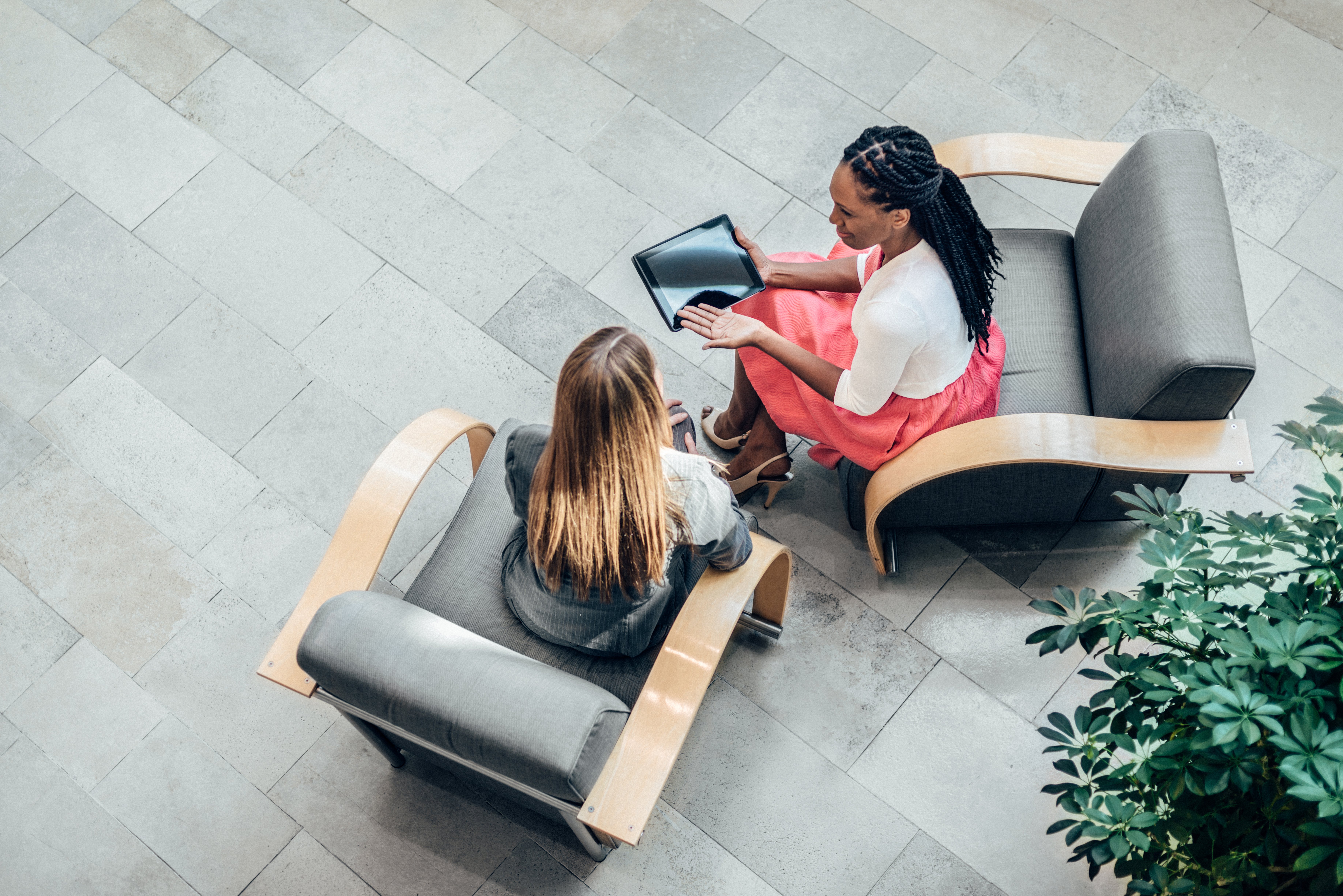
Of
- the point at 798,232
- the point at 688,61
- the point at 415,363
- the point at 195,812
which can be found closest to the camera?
the point at 195,812

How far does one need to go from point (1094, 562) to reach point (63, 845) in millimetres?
2621

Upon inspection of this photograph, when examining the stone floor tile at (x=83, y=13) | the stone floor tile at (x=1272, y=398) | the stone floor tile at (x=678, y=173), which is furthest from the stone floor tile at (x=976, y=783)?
the stone floor tile at (x=83, y=13)

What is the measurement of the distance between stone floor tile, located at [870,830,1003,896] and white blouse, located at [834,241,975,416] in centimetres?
103

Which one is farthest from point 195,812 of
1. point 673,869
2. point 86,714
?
point 673,869

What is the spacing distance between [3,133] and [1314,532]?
3801 mm

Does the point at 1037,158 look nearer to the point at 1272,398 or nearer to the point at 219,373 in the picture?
the point at 1272,398

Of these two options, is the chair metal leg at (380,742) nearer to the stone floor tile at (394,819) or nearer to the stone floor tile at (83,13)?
the stone floor tile at (394,819)

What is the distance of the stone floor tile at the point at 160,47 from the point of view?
3.37 meters

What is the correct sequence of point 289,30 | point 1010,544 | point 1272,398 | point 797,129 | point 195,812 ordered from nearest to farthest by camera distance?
1. point 195,812
2. point 1010,544
3. point 1272,398
4. point 797,129
5. point 289,30

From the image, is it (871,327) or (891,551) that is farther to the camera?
(891,551)

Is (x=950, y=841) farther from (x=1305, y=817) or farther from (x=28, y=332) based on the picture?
(x=28, y=332)

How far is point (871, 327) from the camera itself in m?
1.98

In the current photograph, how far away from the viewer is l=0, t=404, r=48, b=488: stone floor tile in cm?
282

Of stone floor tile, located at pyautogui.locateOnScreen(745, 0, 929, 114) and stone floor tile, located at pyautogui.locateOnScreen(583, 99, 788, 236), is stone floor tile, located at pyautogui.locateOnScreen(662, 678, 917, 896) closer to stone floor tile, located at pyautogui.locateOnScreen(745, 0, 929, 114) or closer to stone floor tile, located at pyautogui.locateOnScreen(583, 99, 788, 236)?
stone floor tile, located at pyautogui.locateOnScreen(583, 99, 788, 236)
